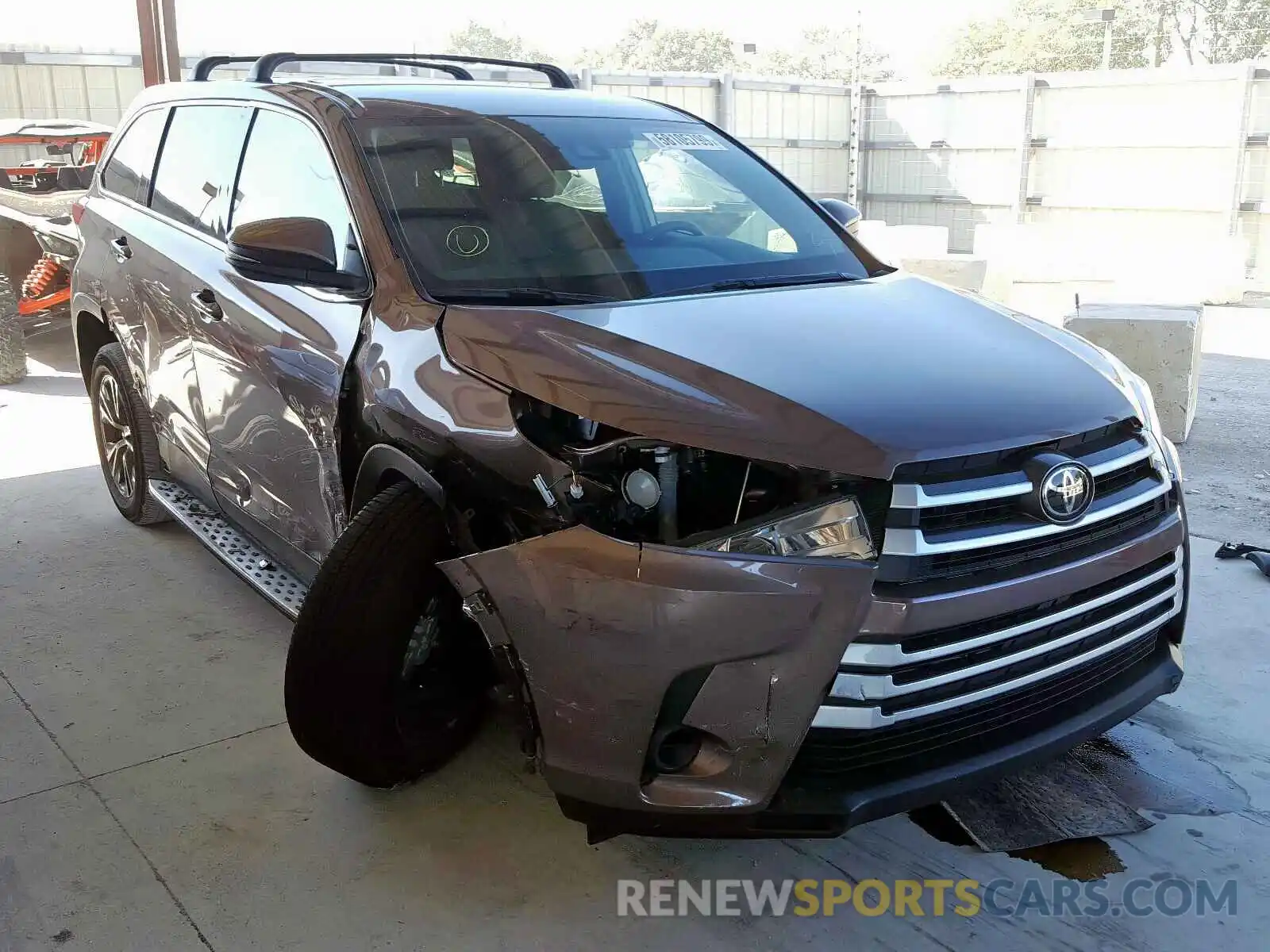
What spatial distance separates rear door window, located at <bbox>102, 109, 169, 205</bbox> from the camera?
441 cm

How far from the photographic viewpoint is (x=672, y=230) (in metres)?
3.29

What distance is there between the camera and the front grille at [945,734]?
217 cm

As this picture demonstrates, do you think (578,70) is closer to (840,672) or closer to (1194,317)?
(1194,317)

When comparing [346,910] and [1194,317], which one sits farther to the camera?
[1194,317]

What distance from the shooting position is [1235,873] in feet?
8.64

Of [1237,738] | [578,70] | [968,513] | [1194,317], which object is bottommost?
[1237,738]

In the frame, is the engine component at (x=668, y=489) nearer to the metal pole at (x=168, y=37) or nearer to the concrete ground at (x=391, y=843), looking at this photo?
the concrete ground at (x=391, y=843)

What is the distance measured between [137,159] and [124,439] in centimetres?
113

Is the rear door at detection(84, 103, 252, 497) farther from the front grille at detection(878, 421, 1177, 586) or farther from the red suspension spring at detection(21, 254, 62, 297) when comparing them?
the red suspension spring at detection(21, 254, 62, 297)

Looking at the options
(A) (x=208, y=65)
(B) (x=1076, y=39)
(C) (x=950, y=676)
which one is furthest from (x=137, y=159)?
(B) (x=1076, y=39)

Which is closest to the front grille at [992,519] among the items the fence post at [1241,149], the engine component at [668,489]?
the engine component at [668,489]

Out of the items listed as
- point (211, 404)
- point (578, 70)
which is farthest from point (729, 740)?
point (578, 70)

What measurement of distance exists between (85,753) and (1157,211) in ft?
53.6

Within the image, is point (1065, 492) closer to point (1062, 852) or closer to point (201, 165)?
point (1062, 852)
